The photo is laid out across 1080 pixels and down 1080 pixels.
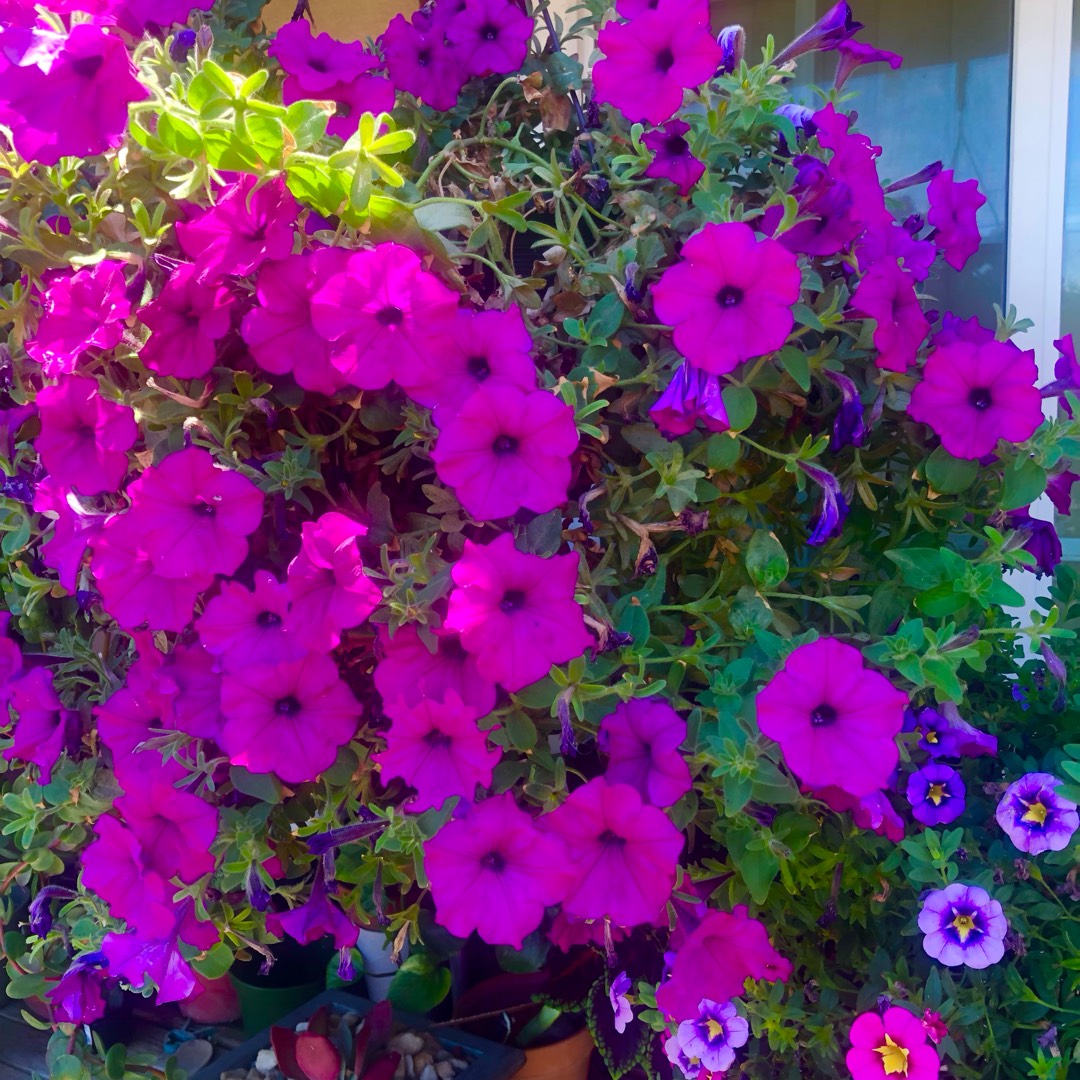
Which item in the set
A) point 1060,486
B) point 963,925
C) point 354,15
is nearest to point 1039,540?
point 1060,486

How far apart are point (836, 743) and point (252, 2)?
101cm

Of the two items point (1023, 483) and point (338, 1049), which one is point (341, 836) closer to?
point (338, 1049)

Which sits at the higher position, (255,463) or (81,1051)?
(255,463)

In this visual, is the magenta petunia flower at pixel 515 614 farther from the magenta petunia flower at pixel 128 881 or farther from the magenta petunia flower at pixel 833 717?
the magenta petunia flower at pixel 128 881

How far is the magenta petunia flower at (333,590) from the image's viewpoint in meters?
0.74

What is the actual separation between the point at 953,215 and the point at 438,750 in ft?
2.56

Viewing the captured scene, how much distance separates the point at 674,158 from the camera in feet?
3.08

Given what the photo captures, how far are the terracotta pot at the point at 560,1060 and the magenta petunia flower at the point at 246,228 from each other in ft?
3.42

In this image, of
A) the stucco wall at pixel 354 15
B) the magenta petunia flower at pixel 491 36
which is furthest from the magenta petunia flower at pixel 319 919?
the stucco wall at pixel 354 15

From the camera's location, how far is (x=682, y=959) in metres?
0.89

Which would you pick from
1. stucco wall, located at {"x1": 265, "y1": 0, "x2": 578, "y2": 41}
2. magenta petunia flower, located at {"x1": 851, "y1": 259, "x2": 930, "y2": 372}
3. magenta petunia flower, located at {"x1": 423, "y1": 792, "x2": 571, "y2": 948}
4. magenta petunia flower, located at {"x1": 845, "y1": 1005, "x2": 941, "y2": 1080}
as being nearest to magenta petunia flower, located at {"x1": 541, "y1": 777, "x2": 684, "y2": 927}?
magenta petunia flower, located at {"x1": 423, "y1": 792, "x2": 571, "y2": 948}

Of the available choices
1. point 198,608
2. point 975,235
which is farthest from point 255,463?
point 975,235

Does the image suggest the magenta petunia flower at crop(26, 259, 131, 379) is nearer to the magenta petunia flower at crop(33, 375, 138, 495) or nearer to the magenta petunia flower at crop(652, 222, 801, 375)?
the magenta petunia flower at crop(33, 375, 138, 495)

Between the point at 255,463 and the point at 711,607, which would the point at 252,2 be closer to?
the point at 255,463
